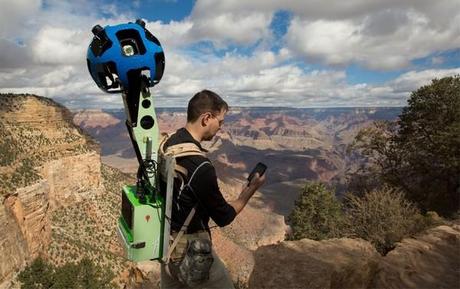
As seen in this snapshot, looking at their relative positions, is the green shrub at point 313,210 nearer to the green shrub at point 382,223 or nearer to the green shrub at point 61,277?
the green shrub at point 382,223

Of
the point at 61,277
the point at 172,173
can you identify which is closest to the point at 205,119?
the point at 172,173

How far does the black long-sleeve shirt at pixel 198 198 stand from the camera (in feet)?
12.2

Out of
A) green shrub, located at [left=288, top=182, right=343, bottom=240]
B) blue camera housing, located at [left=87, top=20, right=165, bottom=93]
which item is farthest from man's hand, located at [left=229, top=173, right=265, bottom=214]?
green shrub, located at [left=288, top=182, right=343, bottom=240]

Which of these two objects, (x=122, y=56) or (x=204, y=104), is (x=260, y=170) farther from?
(x=122, y=56)

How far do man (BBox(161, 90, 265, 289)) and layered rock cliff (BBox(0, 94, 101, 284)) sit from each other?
26.5m

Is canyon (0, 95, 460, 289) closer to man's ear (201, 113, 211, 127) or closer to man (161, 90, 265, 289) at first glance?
man (161, 90, 265, 289)

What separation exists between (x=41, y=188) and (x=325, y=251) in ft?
99.3

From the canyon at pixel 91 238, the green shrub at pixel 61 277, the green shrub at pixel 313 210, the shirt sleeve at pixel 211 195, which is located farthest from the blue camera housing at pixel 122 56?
the green shrub at pixel 313 210

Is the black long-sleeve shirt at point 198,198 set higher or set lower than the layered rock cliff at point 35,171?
higher

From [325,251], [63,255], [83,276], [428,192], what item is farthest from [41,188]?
[428,192]

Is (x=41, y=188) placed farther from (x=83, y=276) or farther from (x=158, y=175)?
(x=158, y=175)

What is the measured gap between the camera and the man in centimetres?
374

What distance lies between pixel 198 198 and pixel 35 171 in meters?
39.0

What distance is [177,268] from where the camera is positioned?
4047mm
